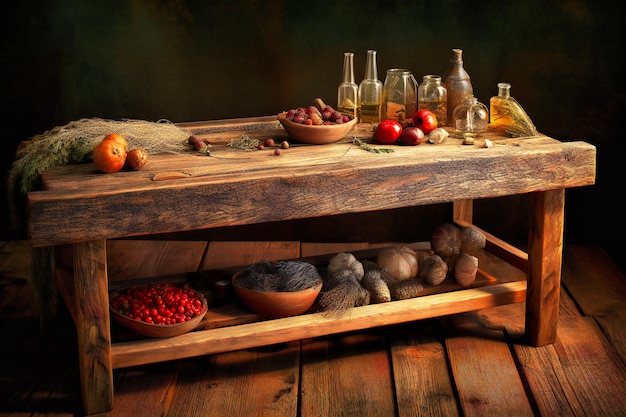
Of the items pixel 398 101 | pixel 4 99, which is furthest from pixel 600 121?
pixel 4 99

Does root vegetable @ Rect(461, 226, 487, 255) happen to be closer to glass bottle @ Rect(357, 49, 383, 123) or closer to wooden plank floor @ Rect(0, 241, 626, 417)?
wooden plank floor @ Rect(0, 241, 626, 417)

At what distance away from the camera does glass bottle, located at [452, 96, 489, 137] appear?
11.0ft

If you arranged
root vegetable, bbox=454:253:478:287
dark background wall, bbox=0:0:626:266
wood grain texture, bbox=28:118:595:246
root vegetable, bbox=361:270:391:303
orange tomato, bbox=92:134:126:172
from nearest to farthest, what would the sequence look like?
wood grain texture, bbox=28:118:595:246
orange tomato, bbox=92:134:126:172
root vegetable, bbox=361:270:391:303
root vegetable, bbox=454:253:478:287
dark background wall, bbox=0:0:626:266

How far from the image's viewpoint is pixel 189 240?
461 cm

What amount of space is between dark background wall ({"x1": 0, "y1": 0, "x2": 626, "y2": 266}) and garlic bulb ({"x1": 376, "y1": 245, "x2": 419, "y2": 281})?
1091 mm

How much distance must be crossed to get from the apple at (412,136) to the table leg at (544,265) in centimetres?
47

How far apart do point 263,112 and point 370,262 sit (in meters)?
1.11

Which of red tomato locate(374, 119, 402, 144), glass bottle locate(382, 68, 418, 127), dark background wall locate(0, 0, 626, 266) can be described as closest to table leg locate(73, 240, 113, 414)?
red tomato locate(374, 119, 402, 144)

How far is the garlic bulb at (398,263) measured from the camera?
3.46 metres

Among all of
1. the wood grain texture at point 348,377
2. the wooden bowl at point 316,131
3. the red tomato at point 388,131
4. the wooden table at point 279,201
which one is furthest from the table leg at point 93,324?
the red tomato at point 388,131

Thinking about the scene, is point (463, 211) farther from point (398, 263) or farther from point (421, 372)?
point (421, 372)

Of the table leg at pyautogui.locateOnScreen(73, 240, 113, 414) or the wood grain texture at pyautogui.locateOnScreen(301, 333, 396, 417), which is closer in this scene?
the table leg at pyautogui.locateOnScreen(73, 240, 113, 414)

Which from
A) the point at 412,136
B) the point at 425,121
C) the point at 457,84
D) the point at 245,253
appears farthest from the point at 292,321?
the point at 245,253

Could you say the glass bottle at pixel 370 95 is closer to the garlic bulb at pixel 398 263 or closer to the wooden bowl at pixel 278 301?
the garlic bulb at pixel 398 263
